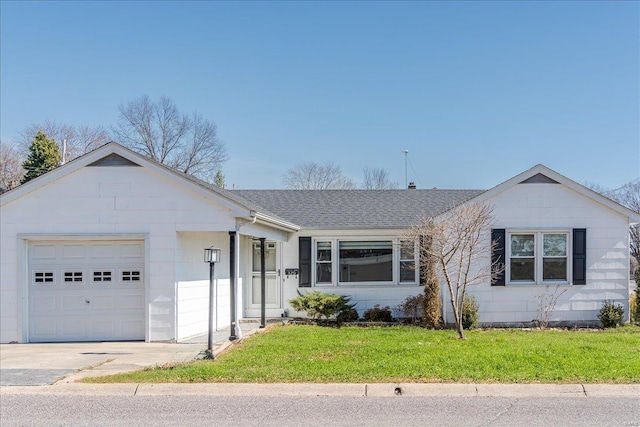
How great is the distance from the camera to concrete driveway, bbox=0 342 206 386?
903 cm

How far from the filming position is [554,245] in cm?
1562

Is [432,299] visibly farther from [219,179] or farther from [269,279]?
[219,179]

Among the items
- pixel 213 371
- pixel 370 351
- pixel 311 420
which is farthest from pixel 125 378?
pixel 370 351

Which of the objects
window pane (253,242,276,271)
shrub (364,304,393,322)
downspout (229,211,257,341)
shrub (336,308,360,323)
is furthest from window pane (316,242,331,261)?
downspout (229,211,257,341)

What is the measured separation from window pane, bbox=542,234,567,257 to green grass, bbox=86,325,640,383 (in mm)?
2817

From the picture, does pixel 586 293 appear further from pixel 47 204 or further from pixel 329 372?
pixel 47 204

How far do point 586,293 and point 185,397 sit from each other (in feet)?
39.8

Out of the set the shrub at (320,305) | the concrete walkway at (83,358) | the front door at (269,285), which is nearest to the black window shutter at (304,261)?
the front door at (269,285)

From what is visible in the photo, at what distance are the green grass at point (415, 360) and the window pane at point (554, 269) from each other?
93.4 inches

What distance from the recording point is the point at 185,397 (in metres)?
7.88

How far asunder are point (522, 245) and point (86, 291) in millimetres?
11501

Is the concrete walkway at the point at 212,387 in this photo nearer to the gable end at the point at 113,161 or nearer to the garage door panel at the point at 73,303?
the garage door panel at the point at 73,303

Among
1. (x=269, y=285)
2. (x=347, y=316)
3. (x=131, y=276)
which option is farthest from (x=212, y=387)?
(x=269, y=285)

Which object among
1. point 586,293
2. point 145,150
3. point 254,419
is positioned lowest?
point 254,419
